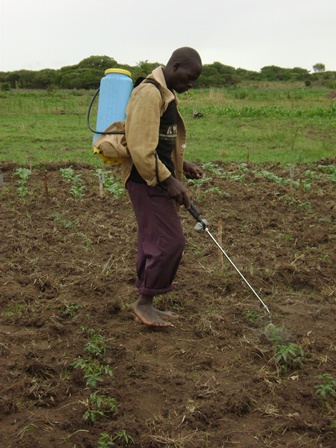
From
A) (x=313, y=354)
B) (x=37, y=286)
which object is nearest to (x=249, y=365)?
(x=313, y=354)

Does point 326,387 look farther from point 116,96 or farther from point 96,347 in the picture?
point 116,96

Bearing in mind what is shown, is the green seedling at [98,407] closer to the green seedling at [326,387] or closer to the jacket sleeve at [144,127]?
the green seedling at [326,387]

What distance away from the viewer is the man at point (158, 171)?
11.0 feet

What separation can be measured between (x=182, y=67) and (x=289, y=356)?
174cm

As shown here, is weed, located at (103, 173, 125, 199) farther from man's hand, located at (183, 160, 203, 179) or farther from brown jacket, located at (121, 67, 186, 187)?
brown jacket, located at (121, 67, 186, 187)

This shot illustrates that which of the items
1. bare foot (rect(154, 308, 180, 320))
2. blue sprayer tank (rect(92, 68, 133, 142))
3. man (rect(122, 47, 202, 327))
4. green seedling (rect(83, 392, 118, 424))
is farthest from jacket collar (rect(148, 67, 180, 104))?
green seedling (rect(83, 392, 118, 424))

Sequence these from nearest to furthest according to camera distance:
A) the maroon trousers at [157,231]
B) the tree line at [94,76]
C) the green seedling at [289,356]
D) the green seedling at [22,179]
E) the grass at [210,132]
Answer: the green seedling at [289,356]
the maroon trousers at [157,231]
the green seedling at [22,179]
the grass at [210,132]
the tree line at [94,76]

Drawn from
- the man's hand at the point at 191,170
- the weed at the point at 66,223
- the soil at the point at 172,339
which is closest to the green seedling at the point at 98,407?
the soil at the point at 172,339

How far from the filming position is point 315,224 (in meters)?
6.15

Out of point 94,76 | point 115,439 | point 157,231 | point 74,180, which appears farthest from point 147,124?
point 94,76

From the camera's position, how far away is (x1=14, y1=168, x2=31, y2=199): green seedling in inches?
284

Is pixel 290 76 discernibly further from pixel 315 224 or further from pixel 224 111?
pixel 315 224

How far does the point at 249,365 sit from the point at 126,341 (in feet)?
2.55

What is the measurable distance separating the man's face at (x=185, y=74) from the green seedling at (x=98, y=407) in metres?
1.79
